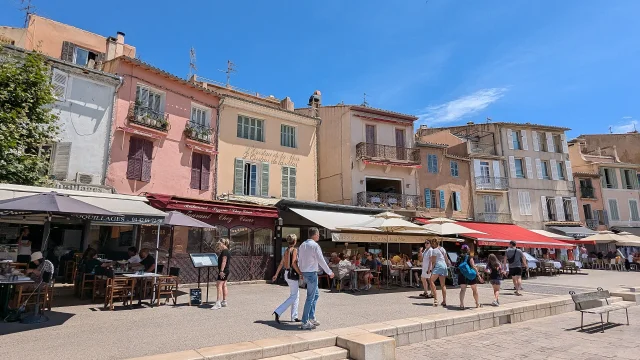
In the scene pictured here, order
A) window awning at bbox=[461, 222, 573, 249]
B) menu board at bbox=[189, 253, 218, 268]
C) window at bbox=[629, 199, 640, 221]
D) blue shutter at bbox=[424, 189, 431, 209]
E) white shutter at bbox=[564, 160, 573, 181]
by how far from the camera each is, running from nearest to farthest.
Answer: menu board at bbox=[189, 253, 218, 268], window awning at bbox=[461, 222, 573, 249], blue shutter at bbox=[424, 189, 431, 209], white shutter at bbox=[564, 160, 573, 181], window at bbox=[629, 199, 640, 221]

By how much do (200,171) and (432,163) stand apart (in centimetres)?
1482

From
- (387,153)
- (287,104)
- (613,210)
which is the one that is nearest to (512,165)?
(613,210)

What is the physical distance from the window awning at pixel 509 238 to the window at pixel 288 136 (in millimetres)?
9230

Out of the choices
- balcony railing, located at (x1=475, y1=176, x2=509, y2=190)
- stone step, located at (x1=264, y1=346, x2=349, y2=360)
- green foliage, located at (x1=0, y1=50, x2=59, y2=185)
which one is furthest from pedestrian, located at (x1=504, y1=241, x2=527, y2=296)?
balcony railing, located at (x1=475, y1=176, x2=509, y2=190)

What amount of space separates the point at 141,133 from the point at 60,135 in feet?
8.33

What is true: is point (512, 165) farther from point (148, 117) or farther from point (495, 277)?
point (148, 117)

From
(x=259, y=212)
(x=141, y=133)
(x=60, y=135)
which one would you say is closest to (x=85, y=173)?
(x=60, y=135)

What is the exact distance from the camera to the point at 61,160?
12.6 meters

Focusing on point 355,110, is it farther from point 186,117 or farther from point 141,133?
point 141,133

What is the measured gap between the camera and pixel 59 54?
56.9 ft

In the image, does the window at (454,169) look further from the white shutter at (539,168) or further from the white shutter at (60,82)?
the white shutter at (60,82)

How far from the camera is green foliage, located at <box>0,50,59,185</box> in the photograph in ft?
32.5

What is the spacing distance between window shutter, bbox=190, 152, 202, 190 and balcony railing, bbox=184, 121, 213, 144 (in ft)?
2.28

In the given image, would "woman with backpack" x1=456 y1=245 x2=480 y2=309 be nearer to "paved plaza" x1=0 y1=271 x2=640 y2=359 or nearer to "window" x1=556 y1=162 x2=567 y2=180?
"paved plaza" x1=0 y1=271 x2=640 y2=359
